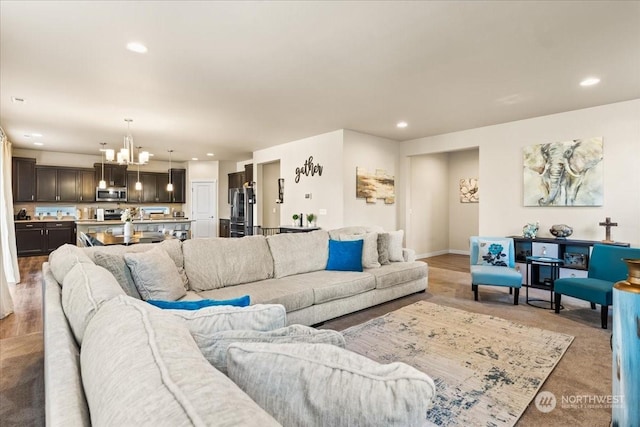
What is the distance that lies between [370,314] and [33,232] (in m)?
8.39

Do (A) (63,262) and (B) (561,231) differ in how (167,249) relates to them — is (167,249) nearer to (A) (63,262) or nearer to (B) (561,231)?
(A) (63,262)

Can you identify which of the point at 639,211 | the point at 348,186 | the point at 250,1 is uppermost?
the point at 250,1

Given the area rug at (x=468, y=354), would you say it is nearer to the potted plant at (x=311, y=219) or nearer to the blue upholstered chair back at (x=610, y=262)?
the blue upholstered chair back at (x=610, y=262)

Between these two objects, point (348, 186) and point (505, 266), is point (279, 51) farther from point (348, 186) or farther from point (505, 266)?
point (505, 266)

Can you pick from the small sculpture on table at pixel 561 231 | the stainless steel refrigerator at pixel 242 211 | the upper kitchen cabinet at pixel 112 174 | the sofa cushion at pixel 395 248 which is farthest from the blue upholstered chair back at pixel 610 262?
the upper kitchen cabinet at pixel 112 174

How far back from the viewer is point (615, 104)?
175 inches

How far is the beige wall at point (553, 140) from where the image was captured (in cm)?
434

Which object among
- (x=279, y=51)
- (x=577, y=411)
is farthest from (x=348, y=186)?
(x=577, y=411)

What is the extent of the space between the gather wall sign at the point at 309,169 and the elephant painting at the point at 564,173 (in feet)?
11.7

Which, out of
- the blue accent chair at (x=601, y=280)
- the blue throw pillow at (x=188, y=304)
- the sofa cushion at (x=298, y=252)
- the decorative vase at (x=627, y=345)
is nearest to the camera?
the decorative vase at (x=627, y=345)

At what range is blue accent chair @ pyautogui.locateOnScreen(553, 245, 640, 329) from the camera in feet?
10.6

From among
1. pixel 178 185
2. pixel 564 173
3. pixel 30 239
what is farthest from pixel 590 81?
pixel 30 239

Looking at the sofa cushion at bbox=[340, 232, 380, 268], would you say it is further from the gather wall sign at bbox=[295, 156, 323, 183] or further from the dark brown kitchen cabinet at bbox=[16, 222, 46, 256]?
the dark brown kitchen cabinet at bbox=[16, 222, 46, 256]

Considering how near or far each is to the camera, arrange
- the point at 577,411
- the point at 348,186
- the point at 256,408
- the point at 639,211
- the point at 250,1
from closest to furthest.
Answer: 1. the point at 256,408
2. the point at 577,411
3. the point at 250,1
4. the point at 639,211
5. the point at 348,186
